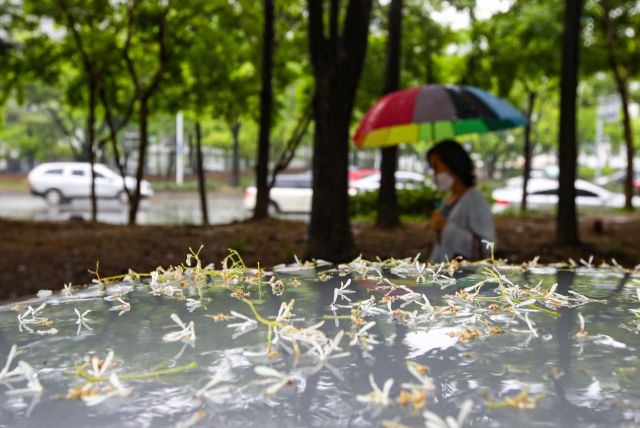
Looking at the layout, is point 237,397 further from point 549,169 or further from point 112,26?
point 549,169

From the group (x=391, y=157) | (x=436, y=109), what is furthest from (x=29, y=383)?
(x=391, y=157)

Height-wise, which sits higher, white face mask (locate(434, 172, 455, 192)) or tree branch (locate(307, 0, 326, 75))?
tree branch (locate(307, 0, 326, 75))

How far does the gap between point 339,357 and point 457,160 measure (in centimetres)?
413

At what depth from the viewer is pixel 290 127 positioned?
42375mm

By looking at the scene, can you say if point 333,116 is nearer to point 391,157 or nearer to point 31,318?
point 391,157

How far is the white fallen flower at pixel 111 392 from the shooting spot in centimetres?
86

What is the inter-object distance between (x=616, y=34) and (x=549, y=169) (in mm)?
43942

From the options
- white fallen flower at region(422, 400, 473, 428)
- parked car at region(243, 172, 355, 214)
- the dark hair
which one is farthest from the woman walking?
parked car at region(243, 172, 355, 214)

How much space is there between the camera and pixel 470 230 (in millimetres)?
4762

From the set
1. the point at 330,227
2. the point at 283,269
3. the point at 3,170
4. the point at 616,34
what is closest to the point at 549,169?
the point at 616,34

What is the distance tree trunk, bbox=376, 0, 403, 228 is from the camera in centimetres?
991

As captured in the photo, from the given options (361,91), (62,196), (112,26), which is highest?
(112,26)

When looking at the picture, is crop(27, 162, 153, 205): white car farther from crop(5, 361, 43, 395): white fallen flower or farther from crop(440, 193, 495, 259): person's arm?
crop(5, 361, 43, 395): white fallen flower

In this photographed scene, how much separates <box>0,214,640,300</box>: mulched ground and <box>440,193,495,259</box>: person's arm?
8.92 ft
